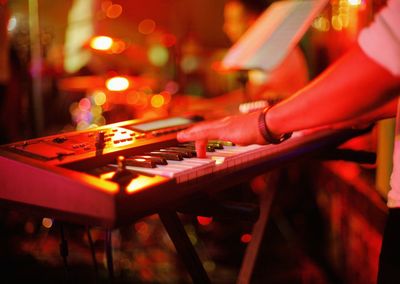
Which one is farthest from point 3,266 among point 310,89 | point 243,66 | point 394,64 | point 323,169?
point 394,64

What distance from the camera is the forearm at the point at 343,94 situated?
38.8 inches

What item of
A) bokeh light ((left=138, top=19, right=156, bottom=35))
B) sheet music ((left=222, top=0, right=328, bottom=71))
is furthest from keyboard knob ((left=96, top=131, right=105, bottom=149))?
bokeh light ((left=138, top=19, right=156, bottom=35))

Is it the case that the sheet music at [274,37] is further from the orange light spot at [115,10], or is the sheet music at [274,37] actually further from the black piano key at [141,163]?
the orange light spot at [115,10]

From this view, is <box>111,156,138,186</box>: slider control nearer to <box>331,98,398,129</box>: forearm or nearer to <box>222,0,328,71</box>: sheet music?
<box>331,98,398,129</box>: forearm

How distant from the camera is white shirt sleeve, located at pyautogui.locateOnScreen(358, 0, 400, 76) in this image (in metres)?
0.96

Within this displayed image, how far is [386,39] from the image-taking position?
98cm

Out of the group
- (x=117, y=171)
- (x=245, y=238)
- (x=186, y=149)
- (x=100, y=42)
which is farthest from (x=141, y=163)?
(x=245, y=238)

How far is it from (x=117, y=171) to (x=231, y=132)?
0.36 metres

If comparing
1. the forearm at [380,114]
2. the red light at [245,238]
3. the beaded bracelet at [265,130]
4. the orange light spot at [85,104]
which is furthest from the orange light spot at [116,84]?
the beaded bracelet at [265,130]

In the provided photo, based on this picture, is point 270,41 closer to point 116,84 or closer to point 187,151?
point 187,151

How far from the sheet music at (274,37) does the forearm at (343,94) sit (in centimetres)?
138

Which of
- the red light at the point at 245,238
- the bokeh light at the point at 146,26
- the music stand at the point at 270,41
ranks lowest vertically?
the red light at the point at 245,238

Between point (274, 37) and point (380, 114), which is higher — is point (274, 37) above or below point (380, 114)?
above

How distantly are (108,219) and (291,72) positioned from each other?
269 centimetres
